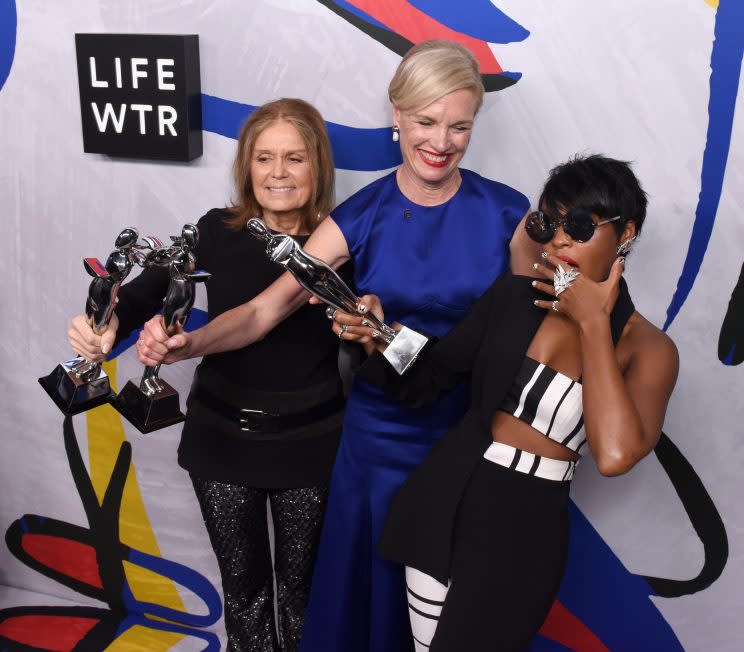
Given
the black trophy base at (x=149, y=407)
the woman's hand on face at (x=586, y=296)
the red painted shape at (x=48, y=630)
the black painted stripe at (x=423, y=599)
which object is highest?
the woman's hand on face at (x=586, y=296)

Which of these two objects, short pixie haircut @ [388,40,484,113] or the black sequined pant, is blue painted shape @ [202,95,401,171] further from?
the black sequined pant

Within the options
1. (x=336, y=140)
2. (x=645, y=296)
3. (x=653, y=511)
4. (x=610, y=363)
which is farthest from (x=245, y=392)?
(x=653, y=511)

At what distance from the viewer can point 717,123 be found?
179cm

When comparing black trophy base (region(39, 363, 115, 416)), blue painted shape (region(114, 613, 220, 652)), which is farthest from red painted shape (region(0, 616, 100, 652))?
black trophy base (region(39, 363, 115, 416))

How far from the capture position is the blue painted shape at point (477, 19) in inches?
72.8

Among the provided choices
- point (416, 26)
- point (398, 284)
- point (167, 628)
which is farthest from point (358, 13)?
point (167, 628)

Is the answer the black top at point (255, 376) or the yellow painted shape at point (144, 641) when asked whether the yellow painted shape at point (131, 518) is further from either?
the black top at point (255, 376)

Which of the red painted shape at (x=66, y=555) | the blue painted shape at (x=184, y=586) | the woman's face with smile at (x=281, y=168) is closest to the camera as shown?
the woman's face with smile at (x=281, y=168)

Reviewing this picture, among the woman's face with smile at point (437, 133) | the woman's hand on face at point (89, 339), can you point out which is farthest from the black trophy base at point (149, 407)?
the woman's face with smile at point (437, 133)

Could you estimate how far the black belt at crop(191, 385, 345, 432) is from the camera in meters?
1.74

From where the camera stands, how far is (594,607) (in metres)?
2.19

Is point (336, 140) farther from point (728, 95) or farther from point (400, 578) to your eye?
point (400, 578)

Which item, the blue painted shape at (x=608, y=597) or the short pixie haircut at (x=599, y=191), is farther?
the blue painted shape at (x=608, y=597)

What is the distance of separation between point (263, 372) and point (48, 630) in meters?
1.36
